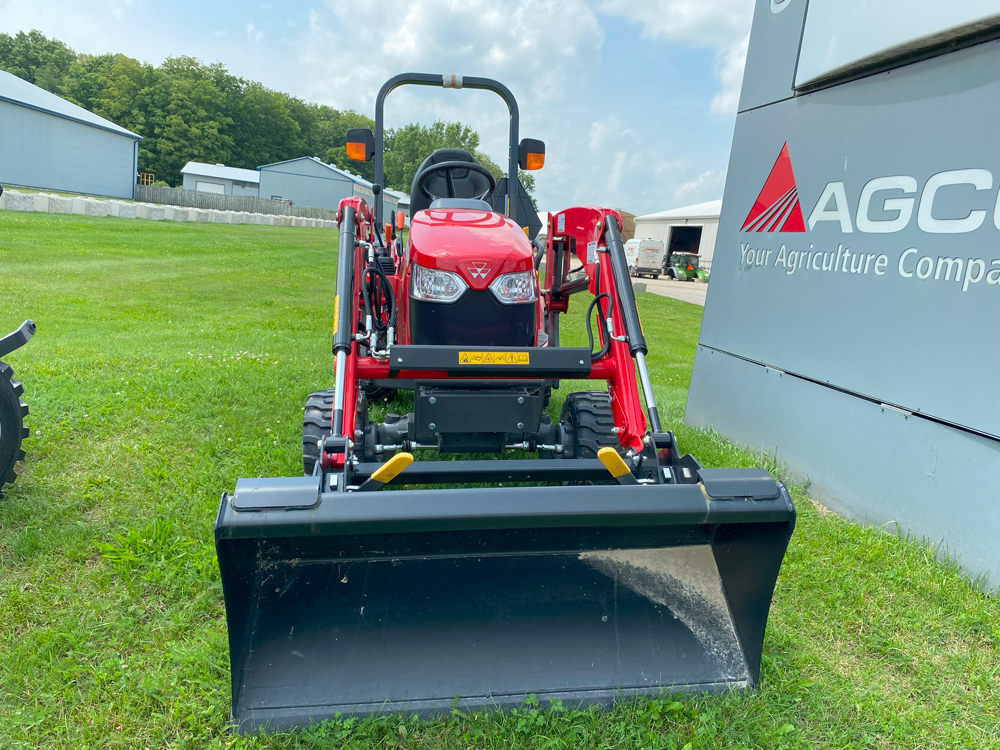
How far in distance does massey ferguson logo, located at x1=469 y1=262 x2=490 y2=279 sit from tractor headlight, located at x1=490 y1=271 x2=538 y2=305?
0.24 ft

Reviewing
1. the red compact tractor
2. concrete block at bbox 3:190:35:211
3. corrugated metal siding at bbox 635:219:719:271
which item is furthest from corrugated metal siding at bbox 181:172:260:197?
the red compact tractor

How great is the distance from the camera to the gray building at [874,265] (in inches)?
120

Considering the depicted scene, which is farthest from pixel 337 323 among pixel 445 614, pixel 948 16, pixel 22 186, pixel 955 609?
pixel 22 186

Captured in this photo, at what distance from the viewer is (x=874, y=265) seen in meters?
3.59

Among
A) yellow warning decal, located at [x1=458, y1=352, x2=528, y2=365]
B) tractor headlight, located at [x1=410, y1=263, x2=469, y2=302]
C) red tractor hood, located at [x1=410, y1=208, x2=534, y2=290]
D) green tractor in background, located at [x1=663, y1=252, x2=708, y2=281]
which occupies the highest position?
green tractor in background, located at [x1=663, y1=252, x2=708, y2=281]

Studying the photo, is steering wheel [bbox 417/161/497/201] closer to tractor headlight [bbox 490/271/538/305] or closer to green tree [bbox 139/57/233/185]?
tractor headlight [bbox 490/271/538/305]

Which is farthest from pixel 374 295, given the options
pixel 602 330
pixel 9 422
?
pixel 9 422

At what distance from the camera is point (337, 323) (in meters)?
3.08

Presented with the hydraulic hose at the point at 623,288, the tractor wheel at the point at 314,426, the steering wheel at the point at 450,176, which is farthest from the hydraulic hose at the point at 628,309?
the tractor wheel at the point at 314,426

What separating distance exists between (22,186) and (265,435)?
38.4m

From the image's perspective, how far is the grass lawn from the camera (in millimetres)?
2070

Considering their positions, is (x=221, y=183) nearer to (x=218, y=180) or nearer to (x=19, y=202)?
(x=218, y=180)

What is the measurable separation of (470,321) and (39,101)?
41062 mm

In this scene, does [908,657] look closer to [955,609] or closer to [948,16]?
[955,609]
